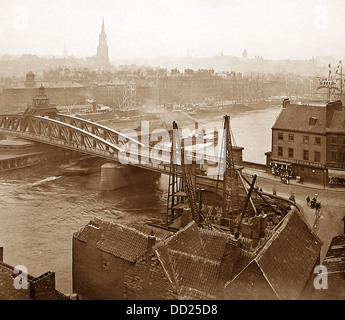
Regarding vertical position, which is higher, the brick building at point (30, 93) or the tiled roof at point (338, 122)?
the brick building at point (30, 93)

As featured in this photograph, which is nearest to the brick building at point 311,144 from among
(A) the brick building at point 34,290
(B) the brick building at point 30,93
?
(A) the brick building at point 34,290

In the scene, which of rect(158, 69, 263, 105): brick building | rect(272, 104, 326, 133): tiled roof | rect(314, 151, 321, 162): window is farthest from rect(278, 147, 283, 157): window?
rect(158, 69, 263, 105): brick building

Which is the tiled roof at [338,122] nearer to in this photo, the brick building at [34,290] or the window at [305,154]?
the window at [305,154]

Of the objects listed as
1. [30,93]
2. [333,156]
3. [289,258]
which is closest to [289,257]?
[289,258]

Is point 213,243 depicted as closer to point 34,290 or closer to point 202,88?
point 34,290

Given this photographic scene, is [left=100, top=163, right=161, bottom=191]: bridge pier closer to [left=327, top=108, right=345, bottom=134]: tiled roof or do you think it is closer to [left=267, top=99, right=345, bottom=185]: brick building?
[left=267, top=99, right=345, bottom=185]: brick building

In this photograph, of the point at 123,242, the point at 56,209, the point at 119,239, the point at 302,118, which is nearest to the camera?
the point at 123,242
